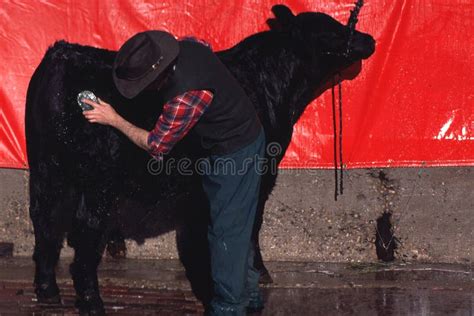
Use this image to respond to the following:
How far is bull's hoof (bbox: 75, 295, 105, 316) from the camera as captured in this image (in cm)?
616

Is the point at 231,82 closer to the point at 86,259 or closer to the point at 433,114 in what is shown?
the point at 86,259

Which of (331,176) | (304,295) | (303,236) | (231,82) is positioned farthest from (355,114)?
(231,82)

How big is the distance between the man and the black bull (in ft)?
2.07

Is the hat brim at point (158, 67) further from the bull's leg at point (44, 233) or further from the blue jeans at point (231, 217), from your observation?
the bull's leg at point (44, 233)

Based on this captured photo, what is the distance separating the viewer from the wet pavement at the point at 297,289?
6.30 m

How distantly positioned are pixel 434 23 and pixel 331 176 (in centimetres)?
144

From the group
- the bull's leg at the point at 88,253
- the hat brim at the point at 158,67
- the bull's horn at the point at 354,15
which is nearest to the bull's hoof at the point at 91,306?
the bull's leg at the point at 88,253

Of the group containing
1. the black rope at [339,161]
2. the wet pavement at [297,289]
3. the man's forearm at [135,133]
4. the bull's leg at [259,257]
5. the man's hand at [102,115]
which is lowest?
the wet pavement at [297,289]

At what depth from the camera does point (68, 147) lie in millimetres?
6086

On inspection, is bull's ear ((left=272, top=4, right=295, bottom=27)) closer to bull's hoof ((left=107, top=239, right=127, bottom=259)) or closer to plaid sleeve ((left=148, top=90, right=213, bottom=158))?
plaid sleeve ((left=148, top=90, right=213, bottom=158))

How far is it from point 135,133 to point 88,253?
1.26m

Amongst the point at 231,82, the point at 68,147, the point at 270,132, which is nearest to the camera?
the point at 231,82

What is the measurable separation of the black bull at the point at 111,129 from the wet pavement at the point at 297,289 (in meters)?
0.20

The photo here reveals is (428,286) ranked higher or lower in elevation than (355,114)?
lower
